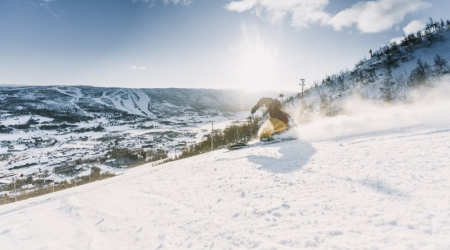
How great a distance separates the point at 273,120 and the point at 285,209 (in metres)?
13.1

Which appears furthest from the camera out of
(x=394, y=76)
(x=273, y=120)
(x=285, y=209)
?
(x=394, y=76)

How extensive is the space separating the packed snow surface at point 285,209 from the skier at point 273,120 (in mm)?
7684

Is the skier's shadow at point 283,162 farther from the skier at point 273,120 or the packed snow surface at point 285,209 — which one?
the skier at point 273,120

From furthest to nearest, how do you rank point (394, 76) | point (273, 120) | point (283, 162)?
point (394, 76) → point (273, 120) → point (283, 162)

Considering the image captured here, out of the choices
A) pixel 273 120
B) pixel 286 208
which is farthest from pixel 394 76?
→ pixel 286 208

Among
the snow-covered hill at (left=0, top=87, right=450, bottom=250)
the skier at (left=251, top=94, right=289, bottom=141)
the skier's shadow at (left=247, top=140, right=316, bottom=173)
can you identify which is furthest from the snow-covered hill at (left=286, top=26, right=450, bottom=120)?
the snow-covered hill at (left=0, top=87, right=450, bottom=250)

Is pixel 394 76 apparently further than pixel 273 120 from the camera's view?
Yes

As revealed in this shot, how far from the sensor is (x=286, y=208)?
4.68 m

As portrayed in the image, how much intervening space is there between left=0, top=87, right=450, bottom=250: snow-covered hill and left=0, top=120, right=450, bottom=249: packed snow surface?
23 millimetres

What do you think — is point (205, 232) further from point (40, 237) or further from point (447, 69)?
point (447, 69)

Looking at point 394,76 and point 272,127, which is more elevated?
point 394,76

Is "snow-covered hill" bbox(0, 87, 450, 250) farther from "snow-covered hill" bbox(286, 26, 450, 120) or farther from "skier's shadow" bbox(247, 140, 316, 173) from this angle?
"snow-covered hill" bbox(286, 26, 450, 120)

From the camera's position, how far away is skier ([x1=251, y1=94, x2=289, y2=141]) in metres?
16.7

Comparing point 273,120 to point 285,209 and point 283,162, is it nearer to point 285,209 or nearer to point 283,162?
point 283,162
